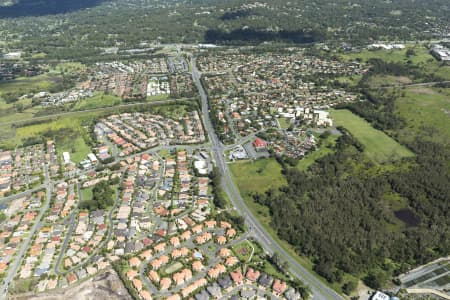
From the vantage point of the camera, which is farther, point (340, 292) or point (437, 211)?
point (437, 211)

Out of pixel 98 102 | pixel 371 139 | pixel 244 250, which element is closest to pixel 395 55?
pixel 371 139

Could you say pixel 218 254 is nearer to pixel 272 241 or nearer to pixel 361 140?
pixel 272 241

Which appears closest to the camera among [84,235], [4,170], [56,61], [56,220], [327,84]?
[84,235]

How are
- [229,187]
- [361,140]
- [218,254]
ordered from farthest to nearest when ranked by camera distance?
[361,140] → [229,187] → [218,254]

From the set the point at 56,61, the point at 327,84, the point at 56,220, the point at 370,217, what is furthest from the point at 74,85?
the point at 370,217

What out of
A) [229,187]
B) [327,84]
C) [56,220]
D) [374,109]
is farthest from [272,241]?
[327,84]
